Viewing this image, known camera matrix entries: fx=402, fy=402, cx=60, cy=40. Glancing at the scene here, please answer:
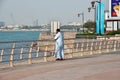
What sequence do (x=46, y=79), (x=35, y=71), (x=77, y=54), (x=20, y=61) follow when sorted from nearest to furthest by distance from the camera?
(x=46, y=79) < (x=35, y=71) < (x=20, y=61) < (x=77, y=54)

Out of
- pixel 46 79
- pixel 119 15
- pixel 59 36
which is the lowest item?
pixel 46 79

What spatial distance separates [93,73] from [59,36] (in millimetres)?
6234

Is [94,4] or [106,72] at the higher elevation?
[94,4]

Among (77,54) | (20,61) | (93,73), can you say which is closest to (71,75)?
(93,73)

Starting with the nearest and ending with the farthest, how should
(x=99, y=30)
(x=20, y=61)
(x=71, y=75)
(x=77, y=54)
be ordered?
1. (x=71, y=75)
2. (x=20, y=61)
3. (x=77, y=54)
4. (x=99, y=30)

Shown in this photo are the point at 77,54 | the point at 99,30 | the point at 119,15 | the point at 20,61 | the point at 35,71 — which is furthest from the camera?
the point at 99,30

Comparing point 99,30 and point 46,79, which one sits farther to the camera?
point 99,30

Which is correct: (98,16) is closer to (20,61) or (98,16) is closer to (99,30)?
(99,30)

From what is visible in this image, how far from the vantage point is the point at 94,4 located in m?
89.1

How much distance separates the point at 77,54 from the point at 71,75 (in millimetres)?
12604

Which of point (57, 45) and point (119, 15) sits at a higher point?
point (119, 15)

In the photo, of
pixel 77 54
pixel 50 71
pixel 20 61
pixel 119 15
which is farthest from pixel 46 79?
pixel 119 15

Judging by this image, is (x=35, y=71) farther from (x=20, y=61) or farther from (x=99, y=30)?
(x=99, y=30)

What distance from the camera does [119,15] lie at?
8700 centimetres
